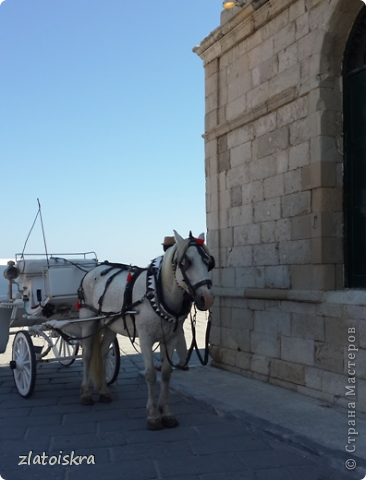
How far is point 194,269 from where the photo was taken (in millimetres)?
5000

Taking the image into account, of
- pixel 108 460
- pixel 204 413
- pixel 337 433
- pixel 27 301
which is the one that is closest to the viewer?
pixel 108 460

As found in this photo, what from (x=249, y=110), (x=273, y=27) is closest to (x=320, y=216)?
(x=249, y=110)

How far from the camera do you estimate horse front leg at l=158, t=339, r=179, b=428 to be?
211 inches

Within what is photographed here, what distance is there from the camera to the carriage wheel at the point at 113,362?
7.32 meters

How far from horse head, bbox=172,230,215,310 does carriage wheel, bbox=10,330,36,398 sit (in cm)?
267

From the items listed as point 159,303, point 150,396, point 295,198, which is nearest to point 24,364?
point 150,396

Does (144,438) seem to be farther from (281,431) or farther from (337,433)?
(337,433)

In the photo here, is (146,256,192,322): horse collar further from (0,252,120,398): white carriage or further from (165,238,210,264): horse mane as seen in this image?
(0,252,120,398): white carriage

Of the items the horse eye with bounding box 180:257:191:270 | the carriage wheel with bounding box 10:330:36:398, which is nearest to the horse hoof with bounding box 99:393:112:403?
the carriage wheel with bounding box 10:330:36:398

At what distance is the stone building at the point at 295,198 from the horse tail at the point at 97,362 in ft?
6.91

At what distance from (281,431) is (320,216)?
251 centimetres

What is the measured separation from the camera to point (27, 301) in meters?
7.36

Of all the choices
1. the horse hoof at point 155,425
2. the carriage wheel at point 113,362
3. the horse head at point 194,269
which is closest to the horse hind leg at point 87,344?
the carriage wheel at point 113,362

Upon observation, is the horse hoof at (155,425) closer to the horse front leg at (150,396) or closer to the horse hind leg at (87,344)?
the horse front leg at (150,396)
